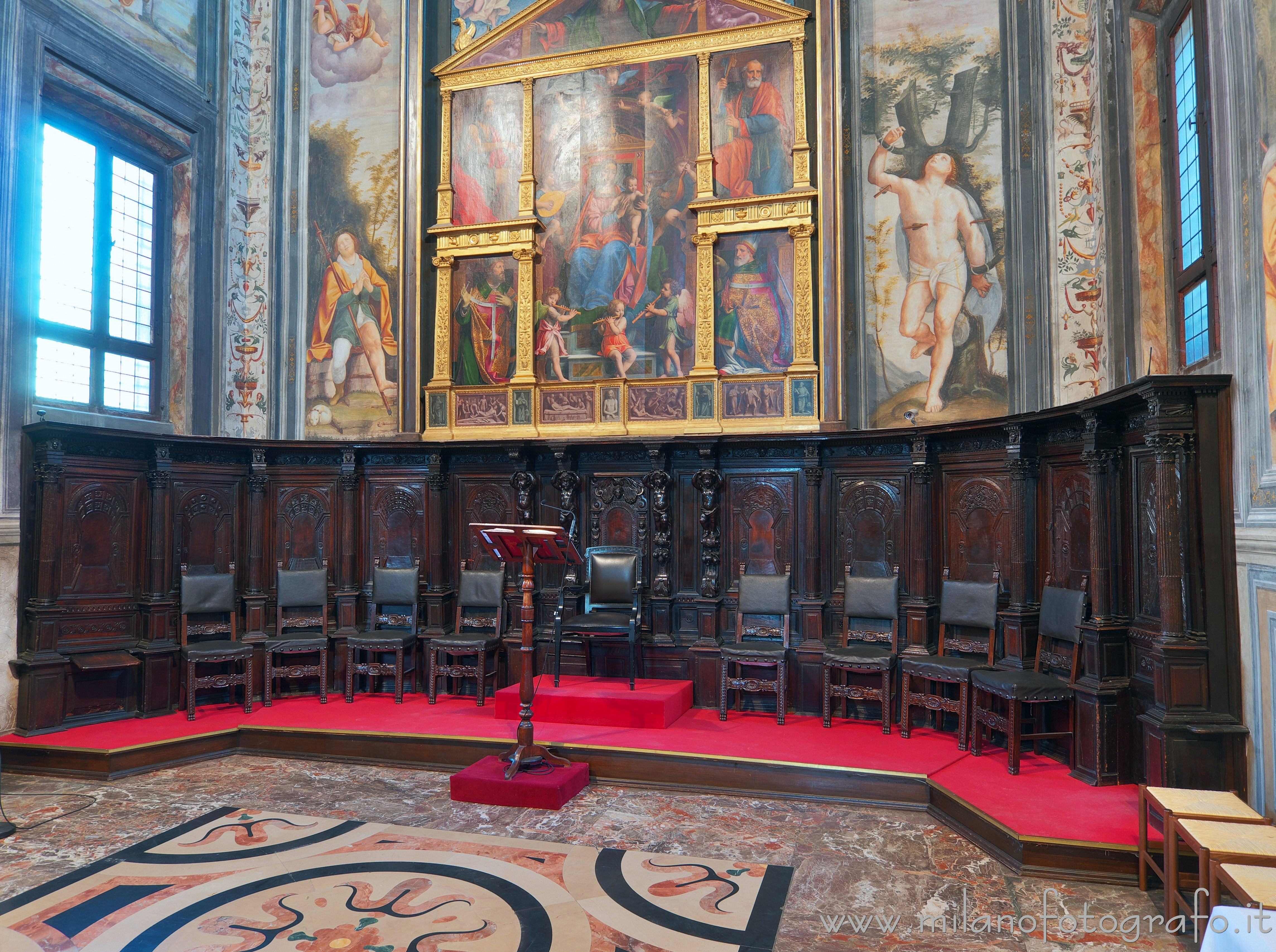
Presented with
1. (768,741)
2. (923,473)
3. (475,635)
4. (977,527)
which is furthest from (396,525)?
(977,527)

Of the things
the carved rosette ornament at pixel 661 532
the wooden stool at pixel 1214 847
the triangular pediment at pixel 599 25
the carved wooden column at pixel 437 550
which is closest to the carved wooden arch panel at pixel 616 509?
the carved rosette ornament at pixel 661 532

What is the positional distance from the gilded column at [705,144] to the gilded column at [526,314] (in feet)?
6.17

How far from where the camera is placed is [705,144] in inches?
322

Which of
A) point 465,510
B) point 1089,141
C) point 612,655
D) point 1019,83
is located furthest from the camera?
point 465,510

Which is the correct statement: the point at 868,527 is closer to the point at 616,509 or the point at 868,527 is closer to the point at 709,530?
the point at 709,530

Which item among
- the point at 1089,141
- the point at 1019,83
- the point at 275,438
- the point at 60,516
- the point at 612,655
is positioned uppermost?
the point at 1019,83

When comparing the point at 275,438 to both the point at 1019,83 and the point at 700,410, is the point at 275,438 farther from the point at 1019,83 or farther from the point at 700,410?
the point at 1019,83

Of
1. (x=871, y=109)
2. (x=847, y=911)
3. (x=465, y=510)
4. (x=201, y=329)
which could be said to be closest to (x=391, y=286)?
(x=201, y=329)

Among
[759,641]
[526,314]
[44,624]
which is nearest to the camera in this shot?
[44,624]

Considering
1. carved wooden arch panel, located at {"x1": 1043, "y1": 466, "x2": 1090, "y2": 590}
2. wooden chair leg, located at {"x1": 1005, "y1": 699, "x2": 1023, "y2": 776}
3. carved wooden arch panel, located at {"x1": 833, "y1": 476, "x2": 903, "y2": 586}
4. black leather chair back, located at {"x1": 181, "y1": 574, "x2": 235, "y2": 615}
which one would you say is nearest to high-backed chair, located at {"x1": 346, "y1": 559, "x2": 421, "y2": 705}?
black leather chair back, located at {"x1": 181, "y1": 574, "x2": 235, "y2": 615}

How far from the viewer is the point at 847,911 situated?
378 centimetres

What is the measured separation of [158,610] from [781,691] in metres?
5.54

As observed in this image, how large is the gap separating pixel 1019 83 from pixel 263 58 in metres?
8.00

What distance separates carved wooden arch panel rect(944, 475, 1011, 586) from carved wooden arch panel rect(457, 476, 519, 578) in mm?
4155
